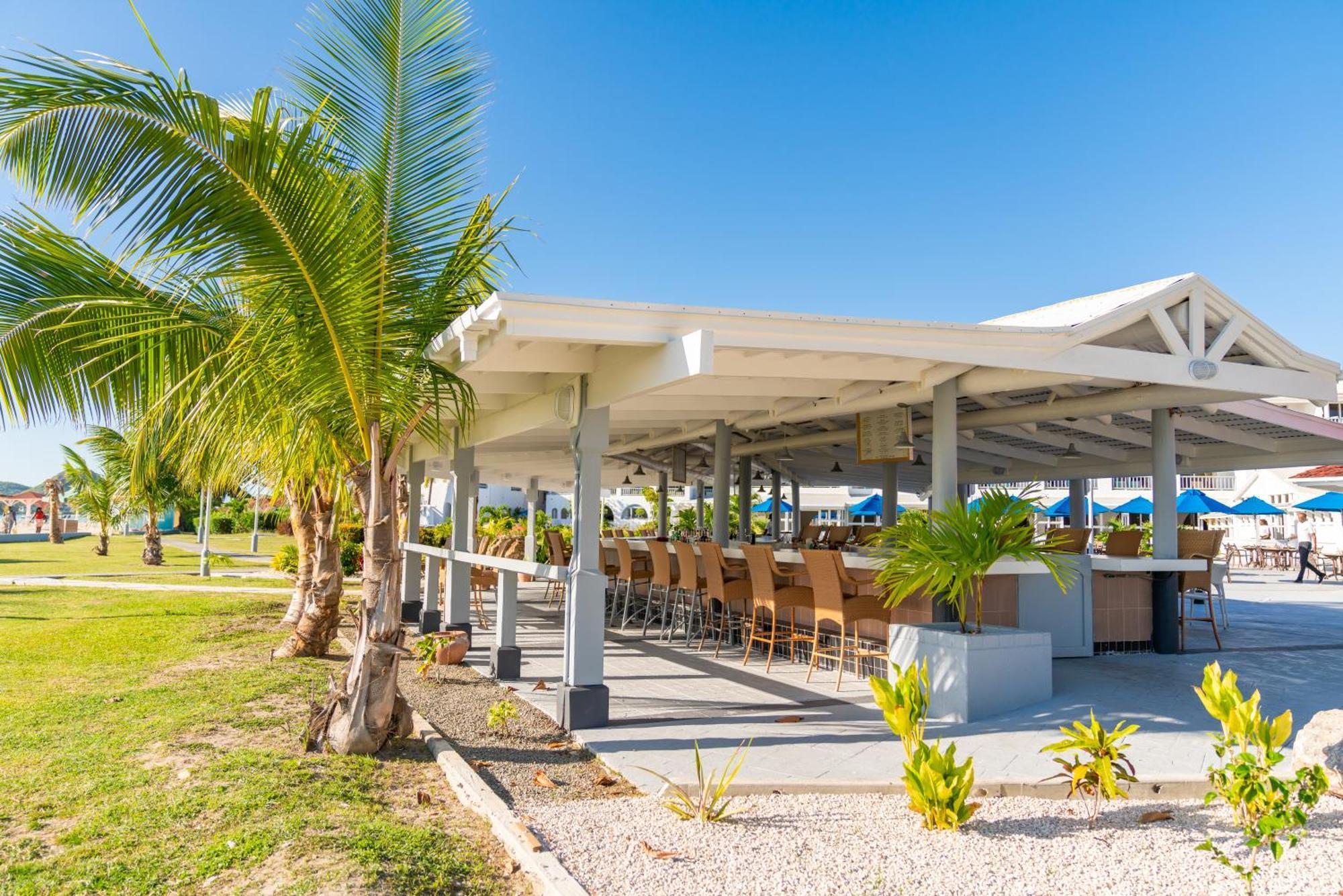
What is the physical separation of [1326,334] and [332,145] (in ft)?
252

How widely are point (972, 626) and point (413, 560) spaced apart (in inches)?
279

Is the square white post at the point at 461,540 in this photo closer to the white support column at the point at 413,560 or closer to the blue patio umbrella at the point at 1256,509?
the white support column at the point at 413,560

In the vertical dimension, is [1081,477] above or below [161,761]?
above

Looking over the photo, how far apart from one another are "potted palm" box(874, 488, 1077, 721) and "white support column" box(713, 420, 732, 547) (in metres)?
4.82

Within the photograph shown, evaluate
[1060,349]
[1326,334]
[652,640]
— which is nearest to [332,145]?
[1060,349]

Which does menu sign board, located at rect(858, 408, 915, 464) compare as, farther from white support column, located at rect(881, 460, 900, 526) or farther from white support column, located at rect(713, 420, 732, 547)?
white support column, located at rect(881, 460, 900, 526)

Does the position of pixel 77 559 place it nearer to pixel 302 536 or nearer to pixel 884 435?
pixel 302 536

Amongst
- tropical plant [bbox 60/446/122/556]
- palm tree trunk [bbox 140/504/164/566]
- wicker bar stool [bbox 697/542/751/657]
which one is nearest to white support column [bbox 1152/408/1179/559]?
wicker bar stool [bbox 697/542/751/657]

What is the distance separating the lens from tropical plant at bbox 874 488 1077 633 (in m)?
5.86

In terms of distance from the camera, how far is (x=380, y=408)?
5211 millimetres

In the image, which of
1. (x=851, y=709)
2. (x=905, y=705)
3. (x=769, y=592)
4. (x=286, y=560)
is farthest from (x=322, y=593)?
(x=286, y=560)

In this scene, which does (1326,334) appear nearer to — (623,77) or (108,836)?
(623,77)

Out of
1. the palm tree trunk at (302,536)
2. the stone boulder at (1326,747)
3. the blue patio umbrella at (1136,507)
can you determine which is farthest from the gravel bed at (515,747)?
the blue patio umbrella at (1136,507)

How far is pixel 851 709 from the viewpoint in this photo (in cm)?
632
